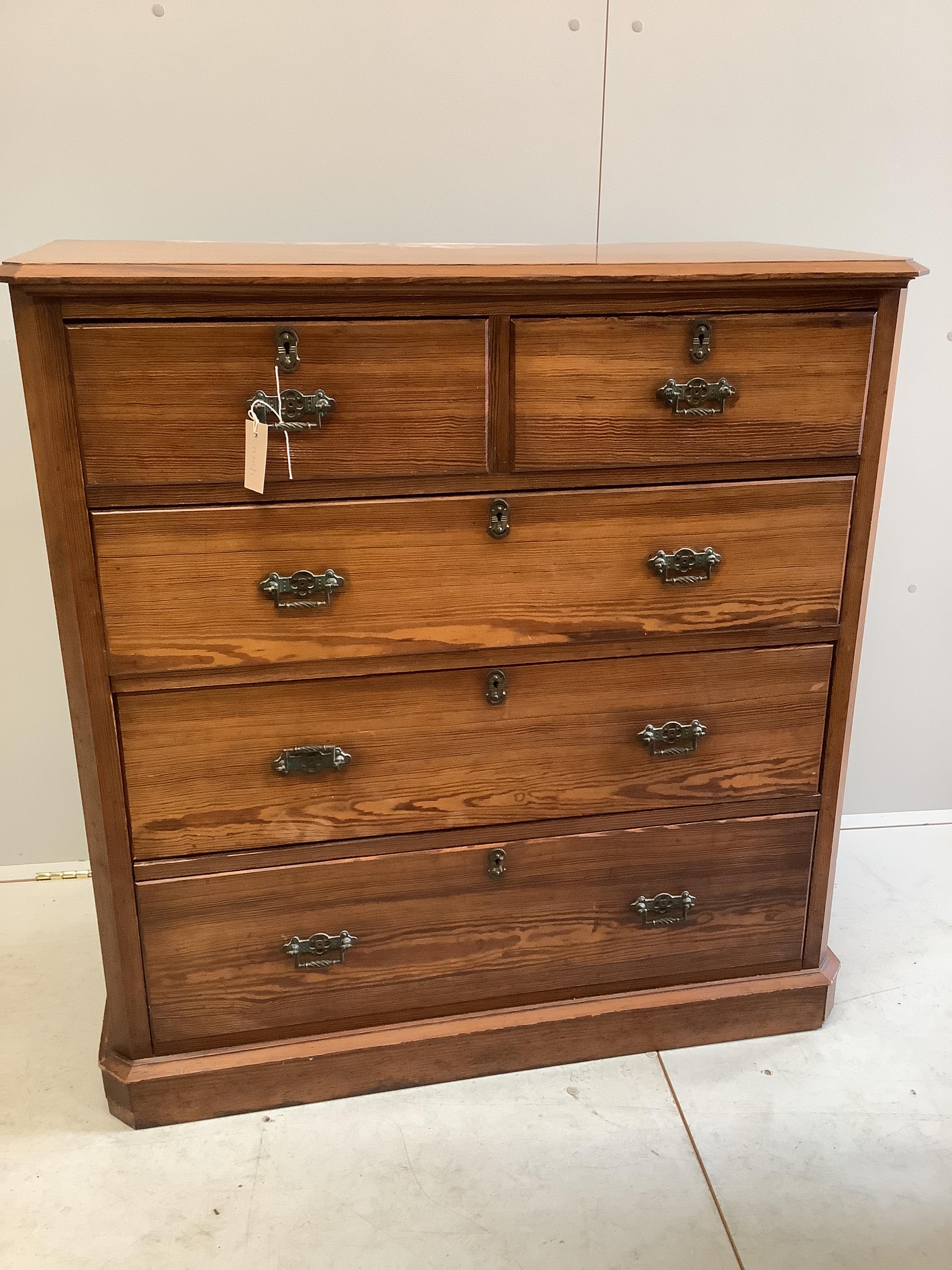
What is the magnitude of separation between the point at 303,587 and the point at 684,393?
1.73 ft

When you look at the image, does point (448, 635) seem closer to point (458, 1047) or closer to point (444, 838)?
point (444, 838)

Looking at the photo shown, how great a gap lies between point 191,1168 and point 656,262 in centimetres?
131

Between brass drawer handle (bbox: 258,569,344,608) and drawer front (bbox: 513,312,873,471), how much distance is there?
267mm

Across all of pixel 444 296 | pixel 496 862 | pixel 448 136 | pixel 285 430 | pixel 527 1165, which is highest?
pixel 448 136

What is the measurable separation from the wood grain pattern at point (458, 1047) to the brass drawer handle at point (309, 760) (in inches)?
16.5

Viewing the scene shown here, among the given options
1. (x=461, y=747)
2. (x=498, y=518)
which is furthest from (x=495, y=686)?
(x=498, y=518)

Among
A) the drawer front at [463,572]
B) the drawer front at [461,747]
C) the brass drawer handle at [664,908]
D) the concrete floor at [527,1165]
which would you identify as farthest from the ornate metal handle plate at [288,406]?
the concrete floor at [527,1165]

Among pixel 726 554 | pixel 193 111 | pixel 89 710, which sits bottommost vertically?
pixel 89 710

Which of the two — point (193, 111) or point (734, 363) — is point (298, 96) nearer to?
point (193, 111)

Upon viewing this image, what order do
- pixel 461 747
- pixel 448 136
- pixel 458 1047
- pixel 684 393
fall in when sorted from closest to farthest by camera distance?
pixel 684 393
pixel 461 747
pixel 458 1047
pixel 448 136

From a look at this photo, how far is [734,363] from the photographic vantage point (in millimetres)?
1283

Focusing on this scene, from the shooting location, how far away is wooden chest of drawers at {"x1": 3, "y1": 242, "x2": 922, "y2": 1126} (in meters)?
1.17

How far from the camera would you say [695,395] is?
1274mm

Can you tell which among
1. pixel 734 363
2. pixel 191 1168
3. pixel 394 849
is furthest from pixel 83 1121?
pixel 734 363
